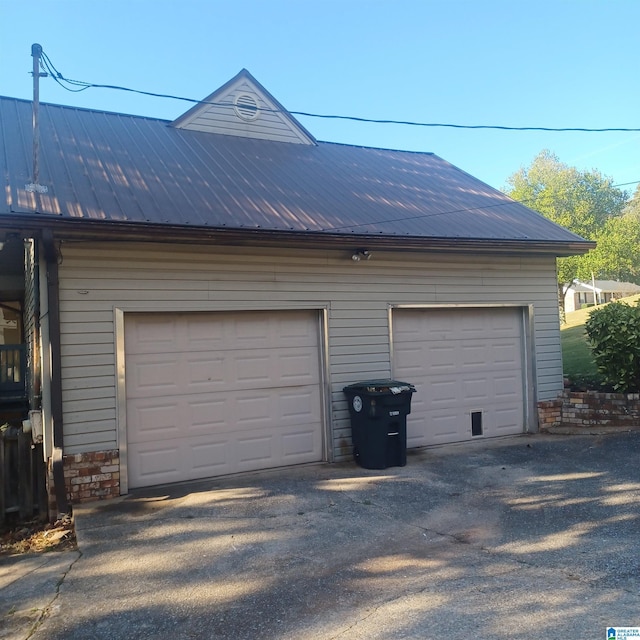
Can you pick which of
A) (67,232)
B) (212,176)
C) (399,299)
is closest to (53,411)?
(67,232)

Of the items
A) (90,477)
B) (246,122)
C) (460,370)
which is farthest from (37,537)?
(246,122)

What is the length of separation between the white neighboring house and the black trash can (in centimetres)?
5560

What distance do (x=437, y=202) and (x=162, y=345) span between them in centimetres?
560

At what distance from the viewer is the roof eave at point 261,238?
5.93 meters

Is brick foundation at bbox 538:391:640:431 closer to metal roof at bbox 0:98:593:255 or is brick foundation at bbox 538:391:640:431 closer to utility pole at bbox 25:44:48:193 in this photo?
metal roof at bbox 0:98:593:255

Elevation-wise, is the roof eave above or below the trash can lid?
above

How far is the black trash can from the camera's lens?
727 cm

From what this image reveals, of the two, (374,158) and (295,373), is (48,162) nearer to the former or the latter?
(295,373)

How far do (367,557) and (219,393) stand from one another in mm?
3295

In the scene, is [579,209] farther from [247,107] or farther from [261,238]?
[261,238]

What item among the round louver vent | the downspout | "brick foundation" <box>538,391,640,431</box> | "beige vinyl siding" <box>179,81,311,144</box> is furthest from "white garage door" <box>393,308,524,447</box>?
the round louver vent

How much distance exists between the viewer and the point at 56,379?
20.3 ft

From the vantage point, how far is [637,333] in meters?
8.86

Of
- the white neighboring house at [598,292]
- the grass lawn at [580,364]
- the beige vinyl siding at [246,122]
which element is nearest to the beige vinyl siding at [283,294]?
the grass lawn at [580,364]
